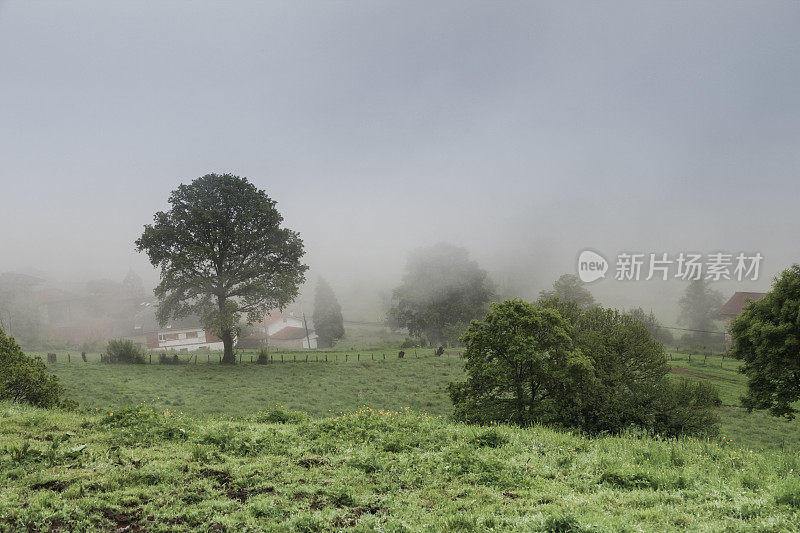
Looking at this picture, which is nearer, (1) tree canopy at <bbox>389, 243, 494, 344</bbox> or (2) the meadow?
(2) the meadow

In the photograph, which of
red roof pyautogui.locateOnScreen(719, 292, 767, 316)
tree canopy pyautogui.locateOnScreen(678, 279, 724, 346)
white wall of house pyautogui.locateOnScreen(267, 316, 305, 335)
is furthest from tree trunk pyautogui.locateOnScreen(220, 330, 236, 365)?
tree canopy pyautogui.locateOnScreen(678, 279, 724, 346)

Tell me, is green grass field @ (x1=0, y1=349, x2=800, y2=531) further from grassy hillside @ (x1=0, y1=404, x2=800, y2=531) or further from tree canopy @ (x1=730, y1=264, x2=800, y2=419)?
tree canopy @ (x1=730, y1=264, x2=800, y2=419)

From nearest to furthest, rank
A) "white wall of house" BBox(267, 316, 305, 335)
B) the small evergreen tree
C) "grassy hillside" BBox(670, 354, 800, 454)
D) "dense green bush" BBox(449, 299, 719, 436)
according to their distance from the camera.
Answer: "dense green bush" BBox(449, 299, 719, 436) → "grassy hillside" BBox(670, 354, 800, 454) → the small evergreen tree → "white wall of house" BBox(267, 316, 305, 335)

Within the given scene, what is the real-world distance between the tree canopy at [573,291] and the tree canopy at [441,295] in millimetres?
13043

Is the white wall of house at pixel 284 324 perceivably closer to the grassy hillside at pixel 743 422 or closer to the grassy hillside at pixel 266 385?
the grassy hillside at pixel 266 385

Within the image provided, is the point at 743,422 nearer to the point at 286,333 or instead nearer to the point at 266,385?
the point at 266,385

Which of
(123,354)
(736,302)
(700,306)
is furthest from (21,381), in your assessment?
(700,306)

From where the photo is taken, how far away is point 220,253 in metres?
45.6

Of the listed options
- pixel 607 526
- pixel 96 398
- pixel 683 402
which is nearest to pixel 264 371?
pixel 96 398

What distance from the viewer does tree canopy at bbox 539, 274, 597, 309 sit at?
79.4m

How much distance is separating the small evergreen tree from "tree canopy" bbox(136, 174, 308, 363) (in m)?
44.7

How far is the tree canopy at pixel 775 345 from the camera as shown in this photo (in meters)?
23.6

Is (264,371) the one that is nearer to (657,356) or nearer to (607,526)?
(657,356)

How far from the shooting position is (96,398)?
2936 cm
